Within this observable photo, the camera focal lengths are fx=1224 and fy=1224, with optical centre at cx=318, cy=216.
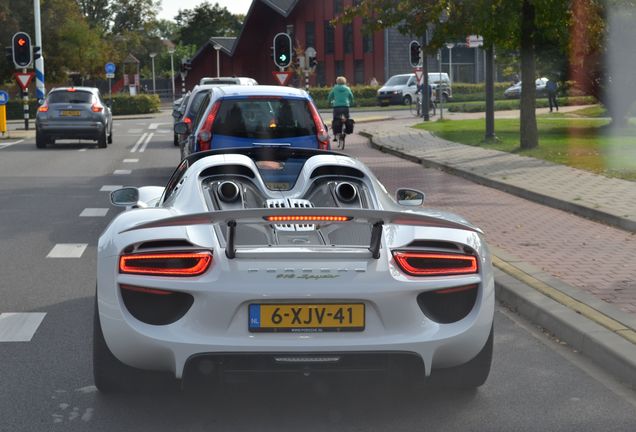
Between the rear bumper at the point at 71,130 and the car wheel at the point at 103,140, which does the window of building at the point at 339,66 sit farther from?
the rear bumper at the point at 71,130

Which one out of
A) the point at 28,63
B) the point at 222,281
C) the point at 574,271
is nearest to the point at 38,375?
→ the point at 222,281

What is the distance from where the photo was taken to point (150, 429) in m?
5.39

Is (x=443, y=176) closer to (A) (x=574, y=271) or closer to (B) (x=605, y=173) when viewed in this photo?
(B) (x=605, y=173)

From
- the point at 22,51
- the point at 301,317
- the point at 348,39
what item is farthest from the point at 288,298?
the point at 348,39

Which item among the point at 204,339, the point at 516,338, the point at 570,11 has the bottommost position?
A: the point at 516,338

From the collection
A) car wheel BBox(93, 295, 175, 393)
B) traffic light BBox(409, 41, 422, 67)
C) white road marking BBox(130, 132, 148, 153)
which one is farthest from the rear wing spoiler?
traffic light BBox(409, 41, 422, 67)

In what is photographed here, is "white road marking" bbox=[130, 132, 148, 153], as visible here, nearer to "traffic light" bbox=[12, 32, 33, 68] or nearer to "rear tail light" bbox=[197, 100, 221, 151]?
"traffic light" bbox=[12, 32, 33, 68]

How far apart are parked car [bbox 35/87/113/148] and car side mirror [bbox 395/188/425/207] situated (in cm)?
2362

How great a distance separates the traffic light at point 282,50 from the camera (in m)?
31.6

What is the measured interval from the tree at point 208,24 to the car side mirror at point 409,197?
452ft

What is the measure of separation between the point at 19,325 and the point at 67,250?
391 cm

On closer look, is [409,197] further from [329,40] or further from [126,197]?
[329,40]

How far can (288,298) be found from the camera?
5.25 metres

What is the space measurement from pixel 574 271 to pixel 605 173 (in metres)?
9.65
